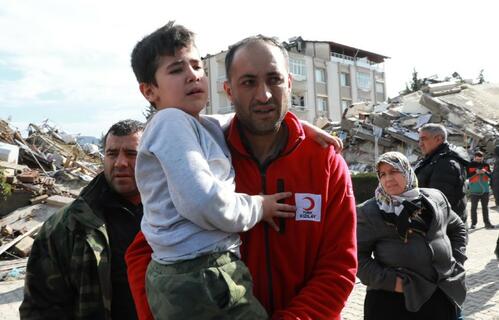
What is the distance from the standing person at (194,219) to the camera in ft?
4.77

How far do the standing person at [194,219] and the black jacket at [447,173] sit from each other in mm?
4231

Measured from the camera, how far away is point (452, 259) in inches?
131

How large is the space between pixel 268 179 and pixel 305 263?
1.21ft

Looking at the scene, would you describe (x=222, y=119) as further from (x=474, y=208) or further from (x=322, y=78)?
(x=322, y=78)

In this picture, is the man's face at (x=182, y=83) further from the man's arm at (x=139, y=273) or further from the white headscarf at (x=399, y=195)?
the white headscarf at (x=399, y=195)

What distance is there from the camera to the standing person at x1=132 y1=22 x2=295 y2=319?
1455mm

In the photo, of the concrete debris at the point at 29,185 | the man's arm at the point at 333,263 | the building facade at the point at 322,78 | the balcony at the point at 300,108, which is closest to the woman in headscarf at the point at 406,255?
the man's arm at the point at 333,263

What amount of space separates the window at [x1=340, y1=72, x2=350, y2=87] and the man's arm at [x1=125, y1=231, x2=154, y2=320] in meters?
49.6

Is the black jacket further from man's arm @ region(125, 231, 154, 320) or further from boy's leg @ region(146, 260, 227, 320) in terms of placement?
boy's leg @ region(146, 260, 227, 320)

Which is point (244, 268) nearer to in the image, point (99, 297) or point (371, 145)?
point (99, 297)

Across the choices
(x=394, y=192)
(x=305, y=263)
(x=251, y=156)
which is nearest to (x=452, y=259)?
(x=394, y=192)

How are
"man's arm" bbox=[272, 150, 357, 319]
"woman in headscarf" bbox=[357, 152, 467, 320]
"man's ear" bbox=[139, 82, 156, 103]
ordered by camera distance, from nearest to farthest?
"man's arm" bbox=[272, 150, 357, 319] → "man's ear" bbox=[139, 82, 156, 103] → "woman in headscarf" bbox=[357, 152, 467, 320]

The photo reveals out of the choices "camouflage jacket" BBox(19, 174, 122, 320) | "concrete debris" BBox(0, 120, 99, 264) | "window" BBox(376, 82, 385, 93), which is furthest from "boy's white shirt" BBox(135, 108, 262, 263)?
"window" BBox(376, 82, 385, 93)

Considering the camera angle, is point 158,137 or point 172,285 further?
point 158,137
